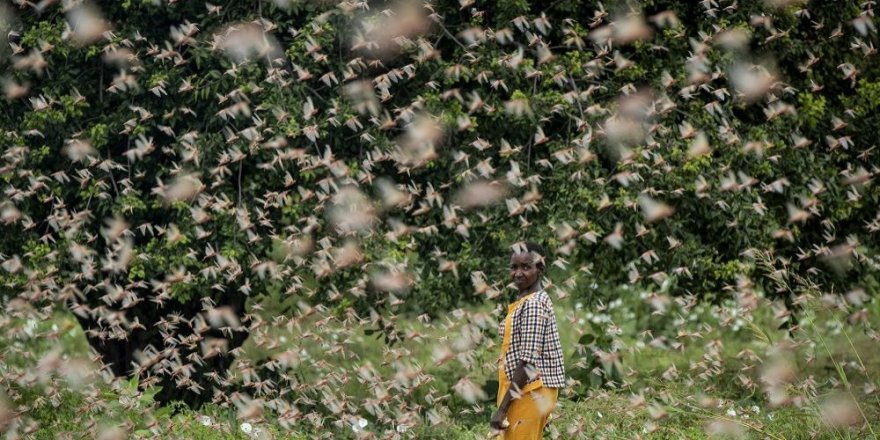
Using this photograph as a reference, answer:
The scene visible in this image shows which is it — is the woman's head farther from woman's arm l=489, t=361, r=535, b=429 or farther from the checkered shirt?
woman's arm l=489, t=361, r=535, b=429

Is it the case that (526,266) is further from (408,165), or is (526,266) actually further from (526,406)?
(408,165)

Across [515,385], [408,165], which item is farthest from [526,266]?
[408,165]

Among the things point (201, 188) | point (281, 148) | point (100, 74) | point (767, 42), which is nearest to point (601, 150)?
point (767, 42)

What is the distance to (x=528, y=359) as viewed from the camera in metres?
6.26

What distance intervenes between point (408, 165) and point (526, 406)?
126 inches

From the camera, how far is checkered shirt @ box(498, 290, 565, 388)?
20.6ft

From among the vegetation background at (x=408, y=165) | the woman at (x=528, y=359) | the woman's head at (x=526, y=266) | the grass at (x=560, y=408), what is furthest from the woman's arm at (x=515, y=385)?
the vegetation background at (x=408, y=165)

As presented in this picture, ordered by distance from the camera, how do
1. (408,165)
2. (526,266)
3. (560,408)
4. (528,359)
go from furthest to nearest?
1. (560,408)
2. (408,165)
3. (526,266)
4. (528,359)

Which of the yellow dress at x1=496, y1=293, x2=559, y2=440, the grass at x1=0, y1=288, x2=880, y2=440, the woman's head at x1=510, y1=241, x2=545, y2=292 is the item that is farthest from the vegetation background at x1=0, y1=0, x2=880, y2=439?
the woman's head at x1=510, y1=241, x2=545, y2=292

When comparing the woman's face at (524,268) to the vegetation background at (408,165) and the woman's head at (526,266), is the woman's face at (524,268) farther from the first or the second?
the vegetation background at (408,165)

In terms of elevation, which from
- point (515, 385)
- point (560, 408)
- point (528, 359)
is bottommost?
point (560, 408)

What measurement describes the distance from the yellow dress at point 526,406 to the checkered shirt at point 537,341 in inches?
1.7

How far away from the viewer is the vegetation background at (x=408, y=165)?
869cm

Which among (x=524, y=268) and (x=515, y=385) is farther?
(x=524, y=268)
